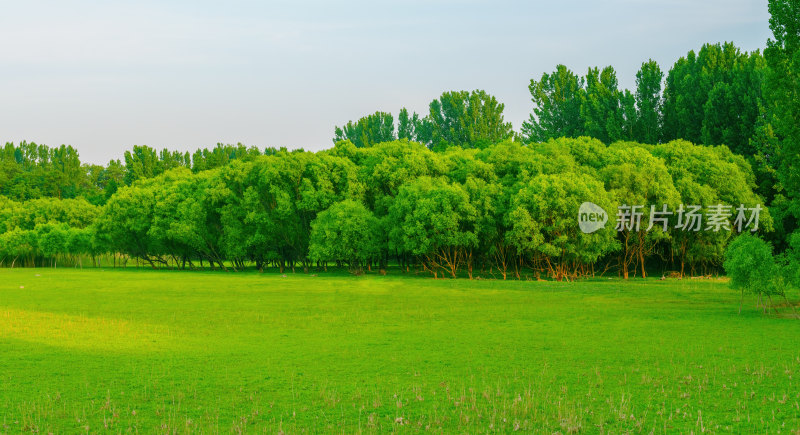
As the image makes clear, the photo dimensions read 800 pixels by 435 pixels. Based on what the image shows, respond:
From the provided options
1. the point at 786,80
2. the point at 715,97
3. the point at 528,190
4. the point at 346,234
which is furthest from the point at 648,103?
the point at 786,80

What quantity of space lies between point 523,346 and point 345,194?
5926 centimetres

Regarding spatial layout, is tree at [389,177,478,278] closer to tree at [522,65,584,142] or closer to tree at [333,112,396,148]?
tree at [522,65,584,142]

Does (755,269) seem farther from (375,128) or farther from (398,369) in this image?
(375,128)

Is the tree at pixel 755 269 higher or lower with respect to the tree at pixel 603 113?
lower

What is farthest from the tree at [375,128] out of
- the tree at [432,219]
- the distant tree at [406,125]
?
the tree at [432,219]

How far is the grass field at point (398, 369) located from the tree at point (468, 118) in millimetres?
94665

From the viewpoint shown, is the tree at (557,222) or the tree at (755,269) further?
the tree at (557,222)

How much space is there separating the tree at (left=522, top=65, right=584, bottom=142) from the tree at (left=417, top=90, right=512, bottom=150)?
12.7 metres

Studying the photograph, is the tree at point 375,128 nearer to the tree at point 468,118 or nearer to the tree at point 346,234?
the tree at point 468,118

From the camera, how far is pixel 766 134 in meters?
71.9

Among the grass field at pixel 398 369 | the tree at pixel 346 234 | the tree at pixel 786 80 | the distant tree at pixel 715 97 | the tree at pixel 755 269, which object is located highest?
the distant tree at pixel 715 97

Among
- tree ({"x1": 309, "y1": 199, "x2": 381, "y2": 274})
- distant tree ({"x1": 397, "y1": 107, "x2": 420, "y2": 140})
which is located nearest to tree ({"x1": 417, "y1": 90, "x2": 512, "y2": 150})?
distant tree ({"x1": 397, "y1": 107, "x2": 420, "y2": 140})

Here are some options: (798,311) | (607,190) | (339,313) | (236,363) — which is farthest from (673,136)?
(236,363)

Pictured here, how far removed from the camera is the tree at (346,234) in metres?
73.4
